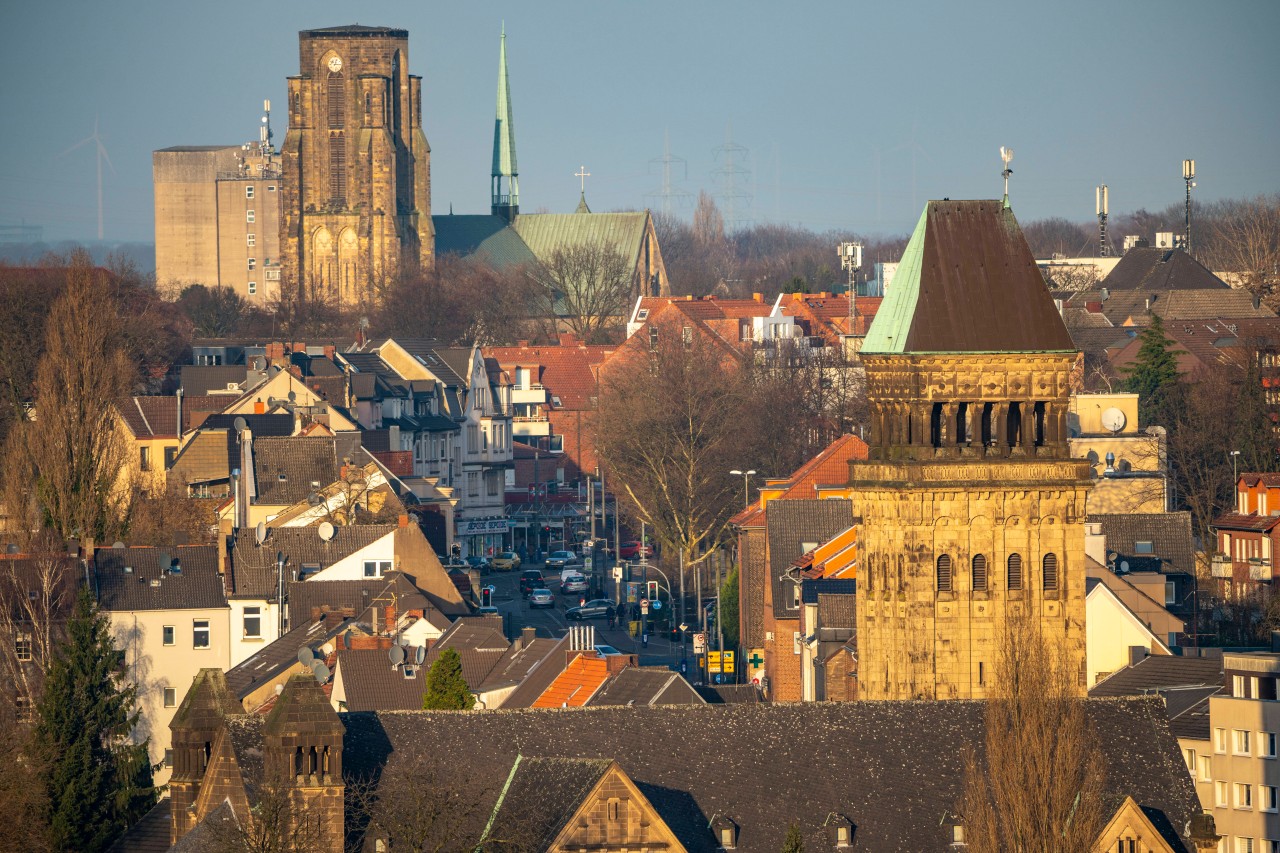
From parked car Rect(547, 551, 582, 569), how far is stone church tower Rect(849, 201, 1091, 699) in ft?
246

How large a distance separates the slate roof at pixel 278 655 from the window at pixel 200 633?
3683mm

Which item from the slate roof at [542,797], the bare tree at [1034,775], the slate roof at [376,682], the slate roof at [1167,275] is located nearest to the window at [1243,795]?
the bare tree at [1034,775]

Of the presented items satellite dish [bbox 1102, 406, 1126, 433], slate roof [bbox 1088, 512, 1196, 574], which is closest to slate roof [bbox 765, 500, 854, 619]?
slate roof [bbox 1088, 512, 1196, 574]

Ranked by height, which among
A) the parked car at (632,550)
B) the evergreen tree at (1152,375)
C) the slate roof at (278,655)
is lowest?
the parked car at (632,550)

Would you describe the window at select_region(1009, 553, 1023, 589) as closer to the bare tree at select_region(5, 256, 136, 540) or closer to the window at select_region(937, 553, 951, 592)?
the window at select_region(937, 553, 951, 592)

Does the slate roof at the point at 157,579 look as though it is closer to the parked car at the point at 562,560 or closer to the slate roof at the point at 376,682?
the slate roof at the point at 376,682

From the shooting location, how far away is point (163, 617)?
313ft

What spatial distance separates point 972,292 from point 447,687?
47.2 feet

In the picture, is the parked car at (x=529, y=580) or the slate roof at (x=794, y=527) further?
the parked car at (x=529, y=580)

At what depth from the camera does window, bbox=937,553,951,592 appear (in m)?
64.4

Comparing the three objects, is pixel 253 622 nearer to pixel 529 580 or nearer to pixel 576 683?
pixel 576 683

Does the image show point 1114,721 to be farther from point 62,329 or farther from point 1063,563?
point 62,329

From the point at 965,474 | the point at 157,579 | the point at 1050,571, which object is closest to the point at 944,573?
the point at 965,474

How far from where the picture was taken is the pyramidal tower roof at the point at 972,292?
6494 centimetres
